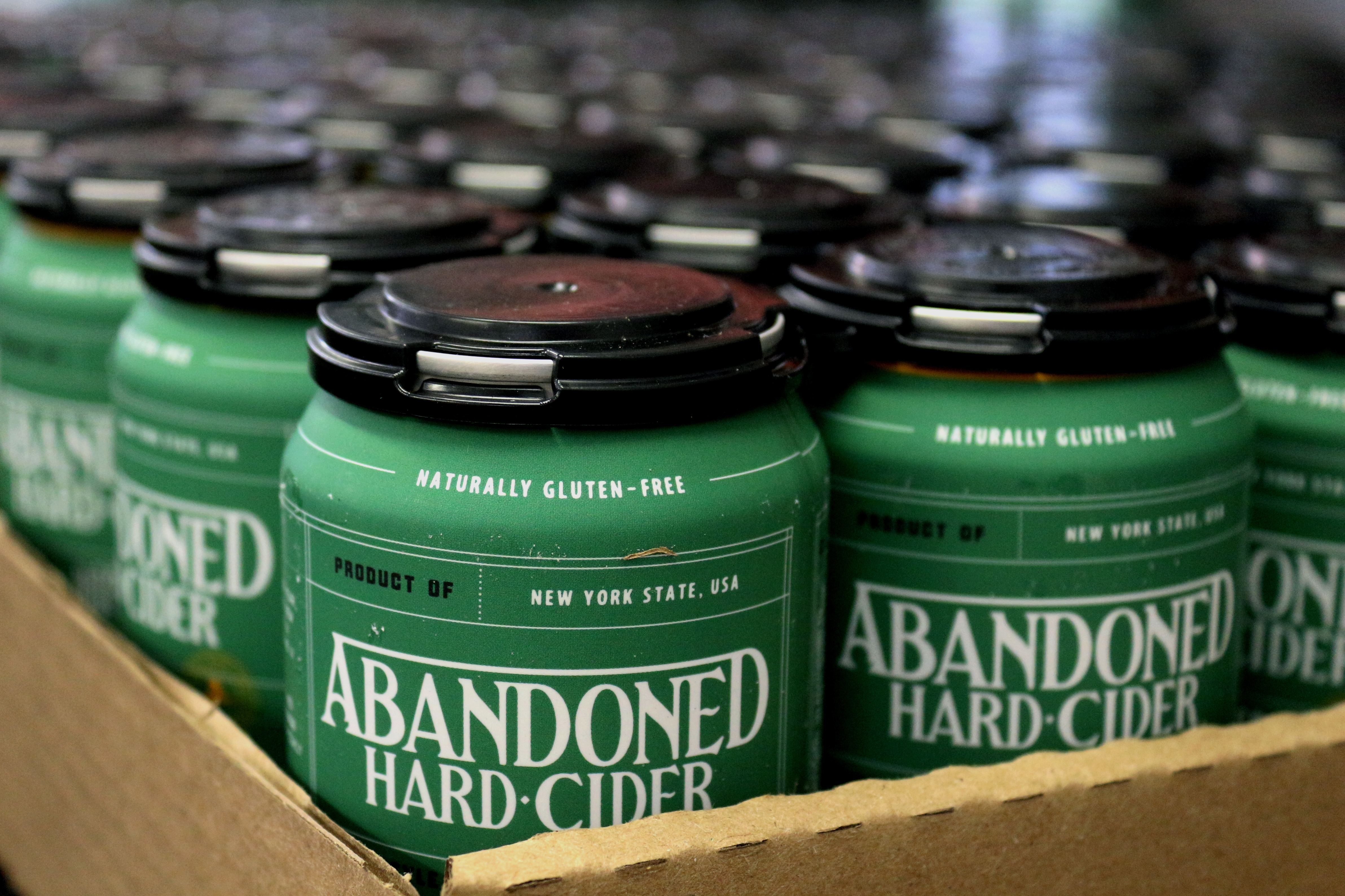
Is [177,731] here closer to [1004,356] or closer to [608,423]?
[608,423]

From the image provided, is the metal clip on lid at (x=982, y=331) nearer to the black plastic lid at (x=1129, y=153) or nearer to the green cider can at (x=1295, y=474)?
the green cider can at (x=1295, y=474)

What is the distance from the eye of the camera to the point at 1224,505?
105 cm

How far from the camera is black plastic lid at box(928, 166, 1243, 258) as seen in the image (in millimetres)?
1381

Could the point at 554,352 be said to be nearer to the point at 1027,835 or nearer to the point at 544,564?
the point at 544,564

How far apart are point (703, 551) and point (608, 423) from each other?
0.30 feet

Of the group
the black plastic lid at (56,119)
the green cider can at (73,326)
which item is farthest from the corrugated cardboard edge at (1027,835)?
the black plastic lid at (56,119)

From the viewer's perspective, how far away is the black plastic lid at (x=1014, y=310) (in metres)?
1.00

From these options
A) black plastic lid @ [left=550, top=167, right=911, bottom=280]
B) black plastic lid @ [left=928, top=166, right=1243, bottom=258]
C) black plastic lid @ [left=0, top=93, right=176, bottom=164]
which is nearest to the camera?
black plastic lid @ [left=550, top=167, right=911, bottom=280]

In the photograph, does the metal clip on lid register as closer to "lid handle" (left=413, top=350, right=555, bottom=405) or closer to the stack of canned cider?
the stack of canned cider

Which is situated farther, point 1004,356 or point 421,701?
point 1004,356

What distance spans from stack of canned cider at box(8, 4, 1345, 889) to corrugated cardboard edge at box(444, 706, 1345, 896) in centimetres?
5

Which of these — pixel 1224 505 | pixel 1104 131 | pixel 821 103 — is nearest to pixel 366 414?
pixel 1224 505

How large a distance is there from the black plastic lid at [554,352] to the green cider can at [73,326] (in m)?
0.46

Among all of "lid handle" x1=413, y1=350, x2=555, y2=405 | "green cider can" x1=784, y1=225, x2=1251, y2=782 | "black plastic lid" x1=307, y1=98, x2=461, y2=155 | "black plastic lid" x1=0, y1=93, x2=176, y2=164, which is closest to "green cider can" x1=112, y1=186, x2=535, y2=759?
"lid handle" x1=413, y1=350, x2=555, y2=405
